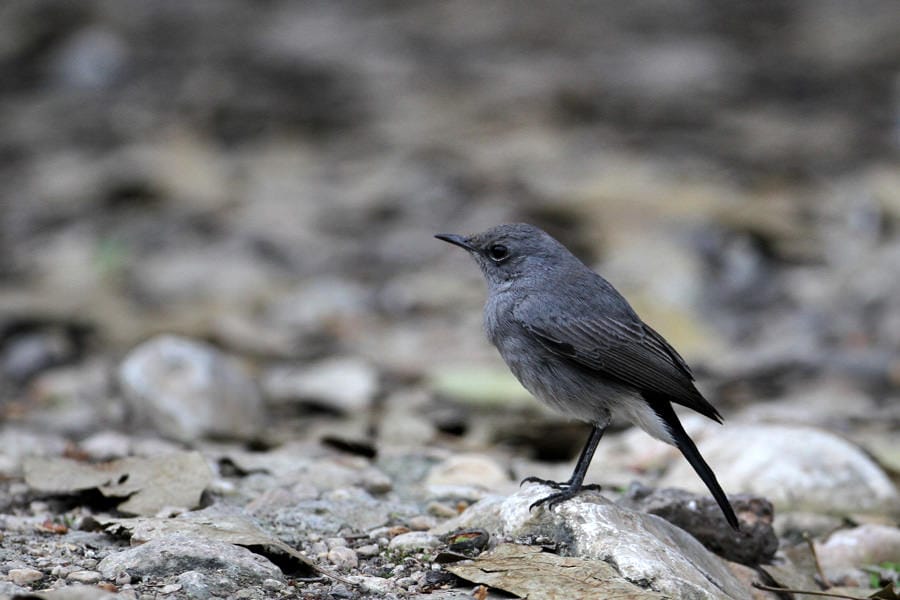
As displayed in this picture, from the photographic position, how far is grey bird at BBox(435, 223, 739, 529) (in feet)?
14.9

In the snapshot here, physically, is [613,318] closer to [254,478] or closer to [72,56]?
[254,478]

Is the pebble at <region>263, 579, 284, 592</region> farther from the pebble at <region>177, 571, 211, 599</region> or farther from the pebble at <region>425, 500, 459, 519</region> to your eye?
the pebble at <region>425, 500, 459, 519</region>

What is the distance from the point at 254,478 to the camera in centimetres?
510

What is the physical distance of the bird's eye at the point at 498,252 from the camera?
5.27 metres

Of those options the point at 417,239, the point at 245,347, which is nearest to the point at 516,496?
the point at 245,347

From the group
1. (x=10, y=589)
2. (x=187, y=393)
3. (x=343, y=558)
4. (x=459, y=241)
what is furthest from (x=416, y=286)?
(x=10, y=589)

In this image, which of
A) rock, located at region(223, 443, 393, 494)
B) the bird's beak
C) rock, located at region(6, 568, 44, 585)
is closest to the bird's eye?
the bird's beak

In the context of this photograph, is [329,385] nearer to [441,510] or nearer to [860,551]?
[441,510]

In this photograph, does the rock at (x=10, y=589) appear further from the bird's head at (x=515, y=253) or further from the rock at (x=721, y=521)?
the bird's head at (x=515, y=253)

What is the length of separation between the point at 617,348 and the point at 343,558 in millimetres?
1354

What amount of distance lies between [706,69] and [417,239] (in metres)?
5.14

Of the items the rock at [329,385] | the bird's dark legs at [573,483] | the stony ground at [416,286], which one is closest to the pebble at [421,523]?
the stony ground at [416,286]

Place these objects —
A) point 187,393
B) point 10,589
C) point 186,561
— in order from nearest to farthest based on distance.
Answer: point 10,589
point 186,561
point 187,393

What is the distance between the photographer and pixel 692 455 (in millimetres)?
4383
